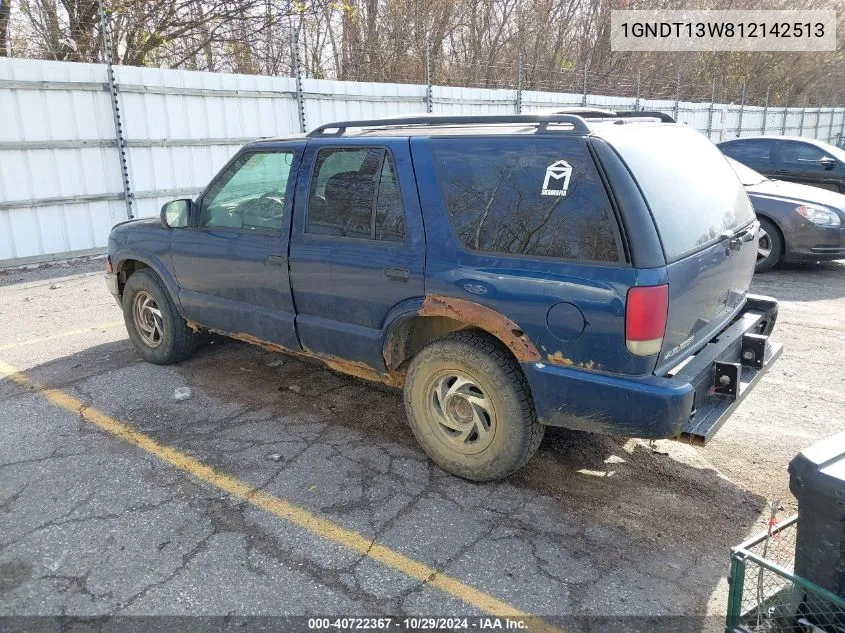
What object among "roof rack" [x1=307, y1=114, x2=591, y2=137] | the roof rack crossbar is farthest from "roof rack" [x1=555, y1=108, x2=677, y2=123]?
"roof rack" [x1=307, y1=114, x2=591, y2=137]

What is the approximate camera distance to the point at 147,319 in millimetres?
5340

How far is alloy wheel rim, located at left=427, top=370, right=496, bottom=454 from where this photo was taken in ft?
11.2

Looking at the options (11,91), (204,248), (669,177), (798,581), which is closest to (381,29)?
(11,91)

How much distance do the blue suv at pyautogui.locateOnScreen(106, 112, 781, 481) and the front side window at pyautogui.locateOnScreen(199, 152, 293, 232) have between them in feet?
0.06

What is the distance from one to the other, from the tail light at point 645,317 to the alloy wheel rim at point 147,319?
3739mm

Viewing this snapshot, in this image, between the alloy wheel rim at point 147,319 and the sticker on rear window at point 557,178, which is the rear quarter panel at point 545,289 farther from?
the alloy wheel rim at point 147,319

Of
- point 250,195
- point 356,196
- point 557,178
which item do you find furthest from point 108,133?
point 557,178

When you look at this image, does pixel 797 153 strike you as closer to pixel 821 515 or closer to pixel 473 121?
pixel 473 121

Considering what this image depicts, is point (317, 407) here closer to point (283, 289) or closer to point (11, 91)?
point (283, 289)

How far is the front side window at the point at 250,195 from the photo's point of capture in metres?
4.20

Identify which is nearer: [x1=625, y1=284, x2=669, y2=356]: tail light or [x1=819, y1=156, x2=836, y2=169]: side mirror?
[x1=625, y1=284, x2=669, y2=356]: tail light

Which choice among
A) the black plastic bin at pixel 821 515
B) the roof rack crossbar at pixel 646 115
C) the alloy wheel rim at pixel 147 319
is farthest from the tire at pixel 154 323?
the black plastic bin at pixel 821 515

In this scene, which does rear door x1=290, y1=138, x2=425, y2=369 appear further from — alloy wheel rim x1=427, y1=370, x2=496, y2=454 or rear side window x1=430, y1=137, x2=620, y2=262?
alloy wheel rim x1=427, y1=370, x2=496, y2=454

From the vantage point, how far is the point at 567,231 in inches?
121
